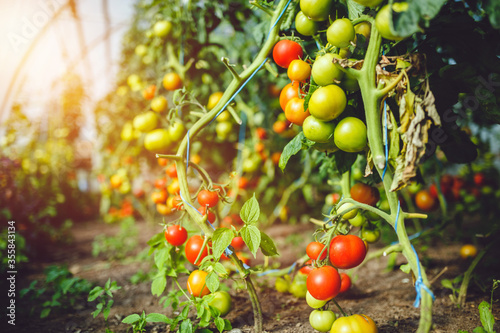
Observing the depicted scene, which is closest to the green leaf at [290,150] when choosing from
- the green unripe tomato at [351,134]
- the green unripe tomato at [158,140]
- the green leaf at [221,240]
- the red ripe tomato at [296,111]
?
the red ripe tomato at [296,111]

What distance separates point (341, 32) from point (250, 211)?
0.53 m

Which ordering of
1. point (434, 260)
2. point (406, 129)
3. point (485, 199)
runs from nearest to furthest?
point (406, 129)
point (434, 260)
point (485, 199)

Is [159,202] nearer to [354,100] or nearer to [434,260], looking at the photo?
[354,100]

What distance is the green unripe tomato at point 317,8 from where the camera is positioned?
0.79 meters

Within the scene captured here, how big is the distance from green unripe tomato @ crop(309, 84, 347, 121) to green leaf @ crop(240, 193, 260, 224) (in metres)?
0.31

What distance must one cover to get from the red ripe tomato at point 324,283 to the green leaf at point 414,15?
0.57 meters

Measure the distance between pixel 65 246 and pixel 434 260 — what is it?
2962mm

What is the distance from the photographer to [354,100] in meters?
0.87

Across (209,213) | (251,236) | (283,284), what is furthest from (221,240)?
(283,284)

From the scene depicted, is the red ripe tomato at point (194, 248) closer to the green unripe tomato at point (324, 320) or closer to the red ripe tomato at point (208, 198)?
the red ripe tomato at point (208, 198)

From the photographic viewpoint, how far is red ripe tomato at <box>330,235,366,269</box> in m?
0.76

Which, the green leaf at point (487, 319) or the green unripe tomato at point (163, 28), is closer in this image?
the green leaf at point (487, 319)

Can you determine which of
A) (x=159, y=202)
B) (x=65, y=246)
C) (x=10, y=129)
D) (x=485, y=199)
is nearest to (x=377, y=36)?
(x=159, y=202)

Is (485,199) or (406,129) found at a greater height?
(406,129)
